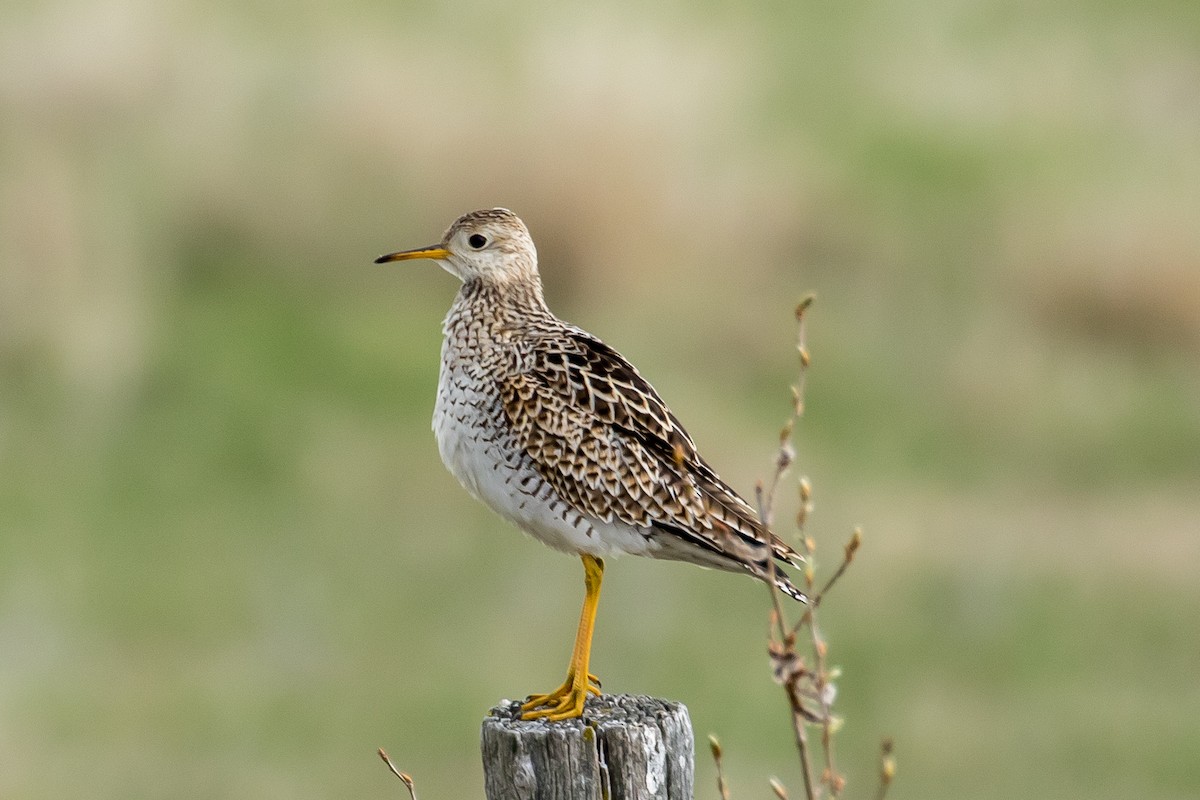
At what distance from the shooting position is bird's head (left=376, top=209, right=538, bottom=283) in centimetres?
664

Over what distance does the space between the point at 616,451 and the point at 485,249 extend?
1.11m

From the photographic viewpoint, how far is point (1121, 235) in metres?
22.4

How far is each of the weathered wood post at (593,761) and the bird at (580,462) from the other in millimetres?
388

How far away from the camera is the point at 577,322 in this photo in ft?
64.5

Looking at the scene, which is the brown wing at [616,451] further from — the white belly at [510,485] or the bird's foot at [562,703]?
the bird's foot at [562,703]

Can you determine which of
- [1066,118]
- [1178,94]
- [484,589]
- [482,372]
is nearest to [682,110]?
[1066,118]

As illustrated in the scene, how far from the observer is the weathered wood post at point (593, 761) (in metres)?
4.96

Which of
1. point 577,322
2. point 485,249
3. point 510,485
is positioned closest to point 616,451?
point 510,485

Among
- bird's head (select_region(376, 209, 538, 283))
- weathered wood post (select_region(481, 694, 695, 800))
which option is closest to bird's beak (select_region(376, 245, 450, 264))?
bird's head (select_region(376, 209, 538, 283))

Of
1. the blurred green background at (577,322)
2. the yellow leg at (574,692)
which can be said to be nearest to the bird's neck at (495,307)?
the yellow leg at (574,692)

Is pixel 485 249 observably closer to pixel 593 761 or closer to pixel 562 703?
pixel 562 703

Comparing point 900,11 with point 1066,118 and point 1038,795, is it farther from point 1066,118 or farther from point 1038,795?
point 1038,795

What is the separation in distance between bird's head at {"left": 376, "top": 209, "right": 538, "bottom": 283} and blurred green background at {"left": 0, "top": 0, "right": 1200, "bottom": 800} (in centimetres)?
550

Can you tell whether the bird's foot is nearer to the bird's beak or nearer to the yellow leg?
the yellow leg
